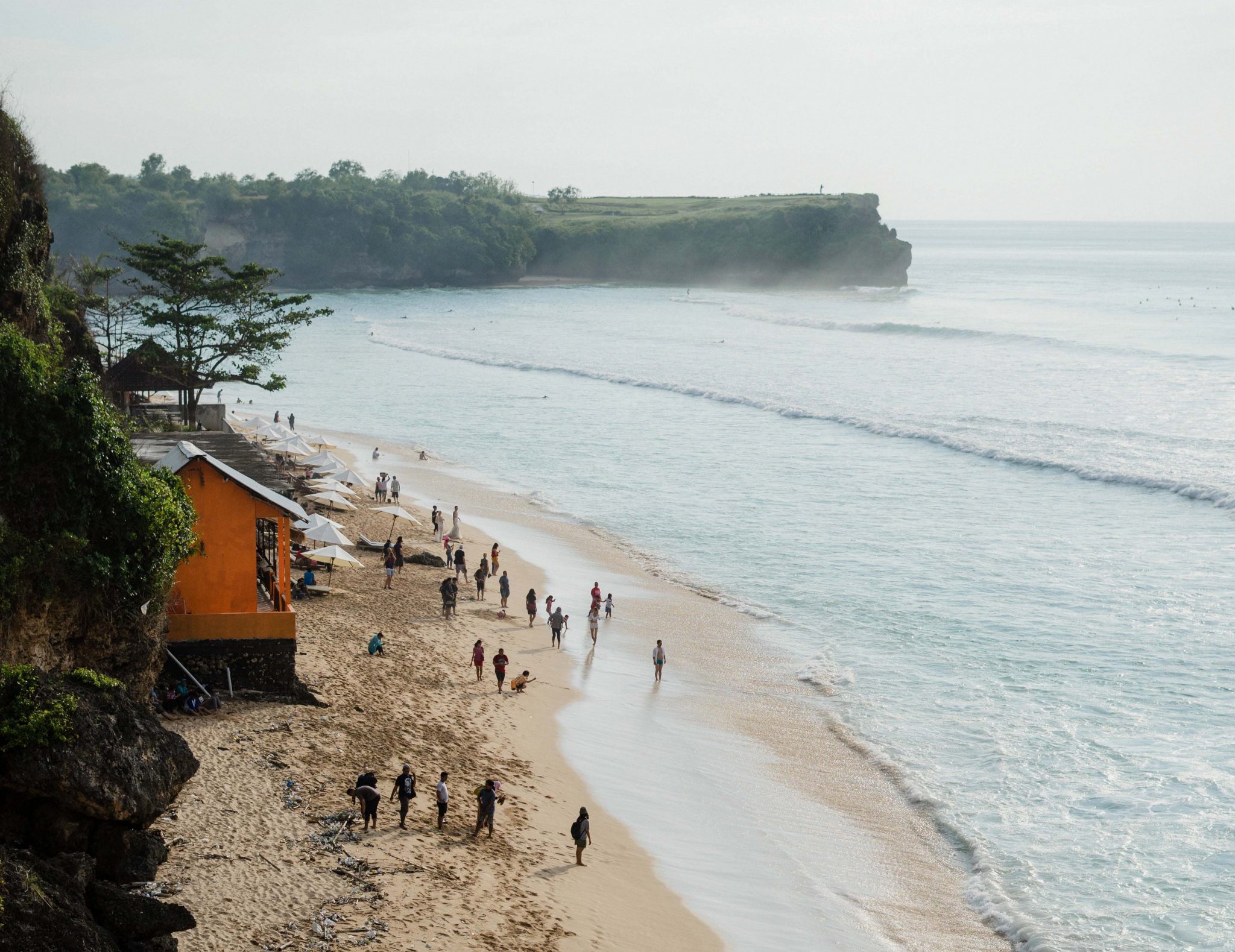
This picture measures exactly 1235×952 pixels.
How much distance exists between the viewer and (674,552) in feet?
94.1

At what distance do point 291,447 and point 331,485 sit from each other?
6.76 meters

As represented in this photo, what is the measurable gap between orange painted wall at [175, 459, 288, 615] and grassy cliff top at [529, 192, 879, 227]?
13777 centimetres

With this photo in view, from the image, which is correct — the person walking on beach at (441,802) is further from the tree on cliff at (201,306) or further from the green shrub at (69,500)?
the tree on cliff at (201,306)

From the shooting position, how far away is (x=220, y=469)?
1543 cm

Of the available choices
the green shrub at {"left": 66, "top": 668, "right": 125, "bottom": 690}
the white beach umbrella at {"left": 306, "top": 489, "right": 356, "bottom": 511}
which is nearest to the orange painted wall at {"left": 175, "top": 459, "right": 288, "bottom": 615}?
the green shrub at {"left": 66, "top": 668, "right": 125, "bottom": 690}

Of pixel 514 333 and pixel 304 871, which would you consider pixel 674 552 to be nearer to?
pixel 304 871

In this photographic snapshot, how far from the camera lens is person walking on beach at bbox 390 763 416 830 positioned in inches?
504

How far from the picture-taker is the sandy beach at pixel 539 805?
1122 cm

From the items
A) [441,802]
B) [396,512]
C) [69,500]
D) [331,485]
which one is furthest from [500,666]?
[331,485]

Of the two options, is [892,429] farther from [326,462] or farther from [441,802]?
[441,802]

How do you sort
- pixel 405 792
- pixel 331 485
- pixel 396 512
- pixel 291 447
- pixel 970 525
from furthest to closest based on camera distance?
pixel 291 447 < pixel 970 525 < pixel 331 485 < pixel 396 512 < pixel 405 792

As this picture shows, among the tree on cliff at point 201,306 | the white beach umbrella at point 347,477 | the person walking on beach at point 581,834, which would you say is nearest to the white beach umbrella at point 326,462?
the white beach umbrella at point 347,477

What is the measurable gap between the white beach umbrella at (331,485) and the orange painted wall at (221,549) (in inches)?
537

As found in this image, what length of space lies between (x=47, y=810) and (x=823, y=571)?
20.4m
